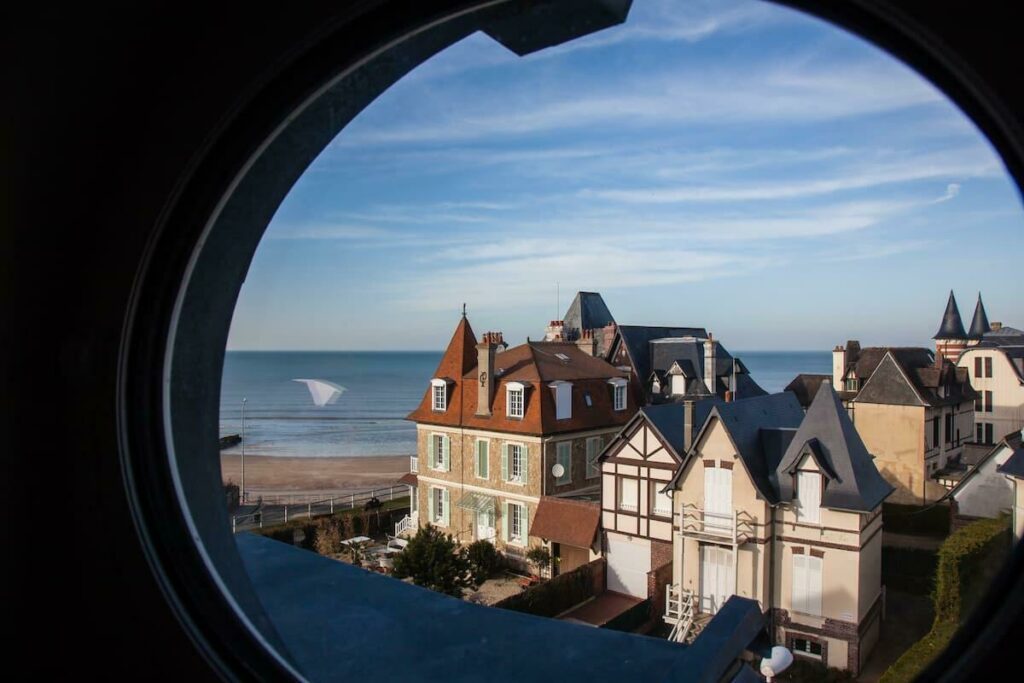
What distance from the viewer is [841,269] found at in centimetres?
94

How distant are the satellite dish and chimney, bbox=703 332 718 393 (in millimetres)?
766

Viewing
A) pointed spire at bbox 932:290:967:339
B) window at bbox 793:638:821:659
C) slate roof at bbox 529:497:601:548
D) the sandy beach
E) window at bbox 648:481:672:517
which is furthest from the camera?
slate roof at bbox 529:497:601:548

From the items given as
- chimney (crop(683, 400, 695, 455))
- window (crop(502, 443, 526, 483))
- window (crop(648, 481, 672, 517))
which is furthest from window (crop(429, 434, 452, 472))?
chimney (crop(683, 400, 695, 455))

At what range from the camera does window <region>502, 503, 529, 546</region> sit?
262cm

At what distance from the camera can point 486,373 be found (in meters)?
2.70

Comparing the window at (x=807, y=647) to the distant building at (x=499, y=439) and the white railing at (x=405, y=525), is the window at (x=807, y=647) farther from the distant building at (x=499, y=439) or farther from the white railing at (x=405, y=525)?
the white railing at (x=405, y=525)

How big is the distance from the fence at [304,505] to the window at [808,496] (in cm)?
125

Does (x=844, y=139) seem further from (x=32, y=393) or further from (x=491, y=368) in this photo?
(x=491, y=368)

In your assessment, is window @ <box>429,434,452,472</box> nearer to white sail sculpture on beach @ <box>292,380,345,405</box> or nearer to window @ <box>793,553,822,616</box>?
white sail sculpture on beach @ <box>292,380,345,405</box>

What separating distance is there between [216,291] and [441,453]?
5.79 feet

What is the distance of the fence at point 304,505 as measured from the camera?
1855 millimetres

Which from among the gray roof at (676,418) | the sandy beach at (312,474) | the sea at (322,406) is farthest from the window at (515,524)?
the gray roof at (676,418)

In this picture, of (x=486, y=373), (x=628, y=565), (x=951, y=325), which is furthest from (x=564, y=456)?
(x=951, y=325)

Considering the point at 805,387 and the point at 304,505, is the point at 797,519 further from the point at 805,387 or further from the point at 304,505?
the point at 304,505
